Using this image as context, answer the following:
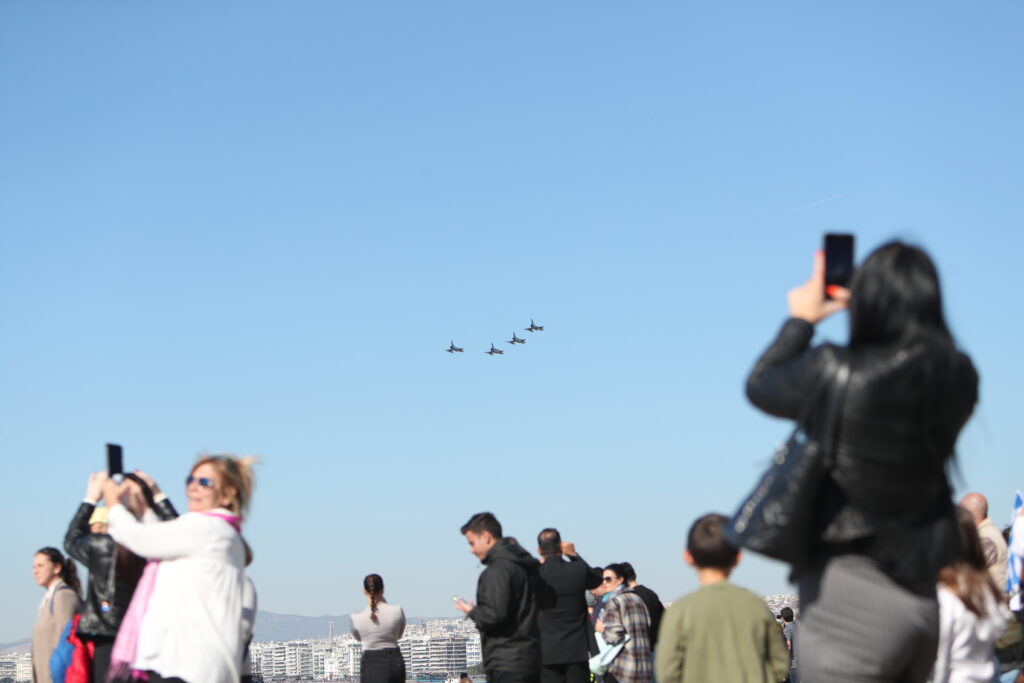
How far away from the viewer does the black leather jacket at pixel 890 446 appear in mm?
3221

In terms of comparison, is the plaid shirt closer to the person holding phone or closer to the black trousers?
the black trousers

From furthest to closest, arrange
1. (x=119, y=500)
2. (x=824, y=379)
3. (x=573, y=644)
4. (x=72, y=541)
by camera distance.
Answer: (x=573, y=644)
(x=72, y=541)
(x=119, y=500)
(x=824, y=379)

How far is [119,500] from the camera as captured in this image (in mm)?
5758

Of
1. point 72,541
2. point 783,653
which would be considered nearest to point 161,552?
point 72,541

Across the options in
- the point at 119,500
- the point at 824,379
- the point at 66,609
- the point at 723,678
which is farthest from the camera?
the point at 66,609

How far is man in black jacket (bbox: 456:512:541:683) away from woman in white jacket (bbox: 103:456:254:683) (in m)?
3.93

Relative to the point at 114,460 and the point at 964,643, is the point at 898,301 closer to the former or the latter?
the point at 964,643

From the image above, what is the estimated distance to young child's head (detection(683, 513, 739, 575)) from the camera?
5270 millimetres

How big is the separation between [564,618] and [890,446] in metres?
8.54

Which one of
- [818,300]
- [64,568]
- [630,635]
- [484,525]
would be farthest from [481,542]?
[818,300]

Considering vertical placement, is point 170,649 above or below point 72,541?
below

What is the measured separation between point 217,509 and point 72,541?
142 cm

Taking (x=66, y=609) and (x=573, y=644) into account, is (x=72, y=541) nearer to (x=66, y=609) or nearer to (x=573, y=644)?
(x=66, y=609)

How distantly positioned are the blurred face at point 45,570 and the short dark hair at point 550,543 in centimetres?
430
